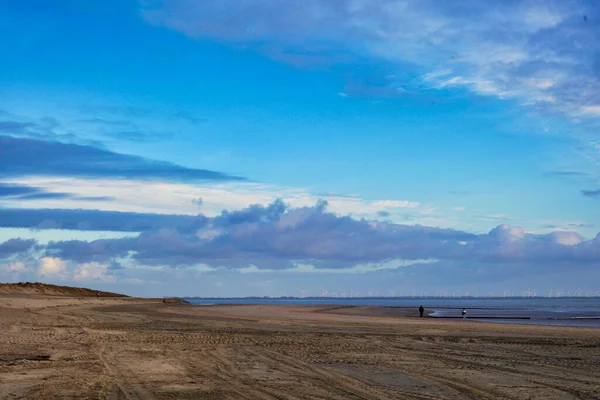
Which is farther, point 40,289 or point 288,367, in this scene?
point 40,289

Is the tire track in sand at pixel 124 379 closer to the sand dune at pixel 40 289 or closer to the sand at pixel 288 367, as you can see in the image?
the sand at pixel 288 367

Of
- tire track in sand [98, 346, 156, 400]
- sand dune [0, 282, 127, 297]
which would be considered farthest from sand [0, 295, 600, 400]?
sand dune [0, 282, 127, 297]

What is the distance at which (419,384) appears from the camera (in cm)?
1407

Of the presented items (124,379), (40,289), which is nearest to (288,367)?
(124,379)

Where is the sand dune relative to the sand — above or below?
below

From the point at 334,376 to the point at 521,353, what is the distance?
29.9 ft

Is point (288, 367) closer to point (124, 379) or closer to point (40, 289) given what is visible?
point (124, 379)

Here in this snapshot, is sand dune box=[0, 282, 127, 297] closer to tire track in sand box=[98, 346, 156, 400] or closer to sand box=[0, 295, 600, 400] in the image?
sand box=[0, 295, 600, 400]

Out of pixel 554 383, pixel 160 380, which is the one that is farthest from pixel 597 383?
pixel 160 380

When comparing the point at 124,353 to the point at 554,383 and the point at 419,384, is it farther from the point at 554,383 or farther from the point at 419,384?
the point at 554,383

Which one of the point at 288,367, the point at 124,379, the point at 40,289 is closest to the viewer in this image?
the point at 124,379

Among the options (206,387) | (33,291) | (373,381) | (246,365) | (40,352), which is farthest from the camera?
(33,291)

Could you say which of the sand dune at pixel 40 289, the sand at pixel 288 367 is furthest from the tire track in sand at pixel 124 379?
the sand dune at pixel 40 289

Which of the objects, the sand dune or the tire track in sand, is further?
the sand dune
